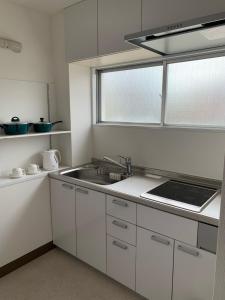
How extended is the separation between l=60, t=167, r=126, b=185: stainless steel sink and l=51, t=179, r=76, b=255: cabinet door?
230mm

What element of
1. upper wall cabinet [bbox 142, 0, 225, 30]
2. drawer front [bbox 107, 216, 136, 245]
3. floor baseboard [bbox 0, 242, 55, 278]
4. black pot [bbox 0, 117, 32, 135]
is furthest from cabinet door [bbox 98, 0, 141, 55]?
floor baseboard [bbox 0, 242, 55, 278]

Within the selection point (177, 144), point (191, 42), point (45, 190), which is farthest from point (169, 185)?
point (45, 190)

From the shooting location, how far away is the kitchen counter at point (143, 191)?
1402mm

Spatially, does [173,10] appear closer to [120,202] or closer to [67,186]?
[120,202]

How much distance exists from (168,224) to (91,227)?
0.78m

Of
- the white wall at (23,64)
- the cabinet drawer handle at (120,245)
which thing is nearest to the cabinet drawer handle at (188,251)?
the cabinet drawer handle at (120,245)

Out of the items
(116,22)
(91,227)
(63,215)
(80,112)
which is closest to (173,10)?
(116,22)

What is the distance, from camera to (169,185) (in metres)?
1.94

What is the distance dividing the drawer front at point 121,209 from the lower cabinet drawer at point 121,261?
220mm

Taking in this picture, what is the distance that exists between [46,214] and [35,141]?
2.52 ft

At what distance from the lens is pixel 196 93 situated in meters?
1.98

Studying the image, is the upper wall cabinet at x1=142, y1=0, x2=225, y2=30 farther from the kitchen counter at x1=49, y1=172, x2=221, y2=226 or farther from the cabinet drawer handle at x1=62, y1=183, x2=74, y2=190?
the cabinet drawer handle at x1=62, y1=183, x2=74, y2=190

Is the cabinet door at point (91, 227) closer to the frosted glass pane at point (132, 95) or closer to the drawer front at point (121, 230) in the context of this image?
the drawer front at point (121, 230)

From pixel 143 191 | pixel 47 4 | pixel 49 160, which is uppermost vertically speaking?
pixel 47 4
